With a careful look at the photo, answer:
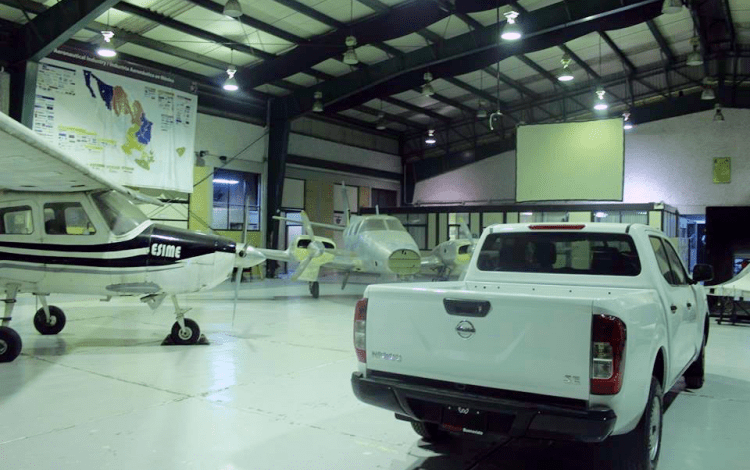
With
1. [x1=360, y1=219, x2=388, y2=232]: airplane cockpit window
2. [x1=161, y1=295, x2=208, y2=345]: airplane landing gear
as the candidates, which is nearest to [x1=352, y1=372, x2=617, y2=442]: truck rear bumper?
[x1=161, y1=295, x2=208, y2=345]: airplane landing gear

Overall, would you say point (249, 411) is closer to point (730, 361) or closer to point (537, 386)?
point (537, 386)

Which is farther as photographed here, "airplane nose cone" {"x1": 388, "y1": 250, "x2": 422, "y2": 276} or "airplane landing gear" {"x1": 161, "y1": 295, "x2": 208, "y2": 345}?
"airplane nose cone" {"x1": 388, "y1": 250, "x2": 422, "y2": 276}

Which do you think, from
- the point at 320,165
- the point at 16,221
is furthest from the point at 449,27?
the point at 16,221

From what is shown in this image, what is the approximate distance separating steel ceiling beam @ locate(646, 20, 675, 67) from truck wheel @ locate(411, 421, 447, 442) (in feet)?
56.7

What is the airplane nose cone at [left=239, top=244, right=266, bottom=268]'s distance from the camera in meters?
8.76

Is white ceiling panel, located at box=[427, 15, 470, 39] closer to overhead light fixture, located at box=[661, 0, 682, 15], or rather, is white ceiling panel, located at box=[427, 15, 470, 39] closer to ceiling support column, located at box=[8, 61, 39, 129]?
overhead light fixture, located at box=[661, 0, 682, 15]

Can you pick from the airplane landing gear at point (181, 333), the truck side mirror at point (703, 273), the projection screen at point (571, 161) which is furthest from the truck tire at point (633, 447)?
the projection screen at point (571, 161)

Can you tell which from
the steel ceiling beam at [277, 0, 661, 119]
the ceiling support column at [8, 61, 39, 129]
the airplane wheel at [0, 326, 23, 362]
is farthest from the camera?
the steel ceiling beam at [277, 0, 661, 119]

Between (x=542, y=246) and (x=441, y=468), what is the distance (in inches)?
77.1

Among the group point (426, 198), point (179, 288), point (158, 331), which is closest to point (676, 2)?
point (179, 288)

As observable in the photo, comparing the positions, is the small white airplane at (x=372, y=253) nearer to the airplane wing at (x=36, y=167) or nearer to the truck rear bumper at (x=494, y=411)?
the airplane wing at (x=36, y=167)

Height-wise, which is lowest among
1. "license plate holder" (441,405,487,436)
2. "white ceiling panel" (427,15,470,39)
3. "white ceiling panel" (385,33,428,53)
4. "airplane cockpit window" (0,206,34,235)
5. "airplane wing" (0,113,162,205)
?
"license plate holder" (441,405,487,436)

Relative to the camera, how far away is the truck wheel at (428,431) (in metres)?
4.13

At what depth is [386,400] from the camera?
340cm
